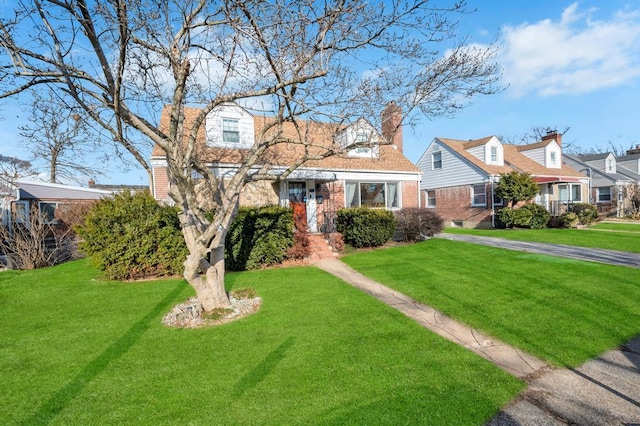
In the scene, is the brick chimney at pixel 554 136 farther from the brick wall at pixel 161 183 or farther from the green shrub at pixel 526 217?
the brick wall at pixel 161 183

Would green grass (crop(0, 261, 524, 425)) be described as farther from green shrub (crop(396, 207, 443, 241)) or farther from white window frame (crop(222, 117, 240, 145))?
white window frame (crop(222, 117, 240, 145))

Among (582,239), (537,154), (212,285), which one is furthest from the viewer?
(537,154)

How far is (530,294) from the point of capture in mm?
6930

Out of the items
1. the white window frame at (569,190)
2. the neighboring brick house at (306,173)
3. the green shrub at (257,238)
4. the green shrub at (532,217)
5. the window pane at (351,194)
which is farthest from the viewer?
the white window frame at (569,190)

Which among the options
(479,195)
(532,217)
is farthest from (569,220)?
(479,195)

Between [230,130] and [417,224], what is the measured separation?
9091mm

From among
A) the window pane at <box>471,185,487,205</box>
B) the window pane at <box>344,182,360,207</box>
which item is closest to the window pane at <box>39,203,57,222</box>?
the window pane at <box>344,182,360,207</box>

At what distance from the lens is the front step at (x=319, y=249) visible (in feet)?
38.1

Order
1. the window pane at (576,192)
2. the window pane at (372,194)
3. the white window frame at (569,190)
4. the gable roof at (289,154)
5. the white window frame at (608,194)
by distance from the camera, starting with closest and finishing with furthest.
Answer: the gable roof at (289,154)
the window pane at (372,194)
the white window frame at (569,190)
the window pane at (576,192)
the white window frame at (608,194)

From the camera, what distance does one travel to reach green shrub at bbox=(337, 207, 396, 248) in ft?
42.9

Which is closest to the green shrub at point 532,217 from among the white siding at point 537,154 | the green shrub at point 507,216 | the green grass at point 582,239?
the green shrub at point 507,216

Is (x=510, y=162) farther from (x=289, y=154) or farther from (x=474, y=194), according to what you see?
(x=289, y=154)

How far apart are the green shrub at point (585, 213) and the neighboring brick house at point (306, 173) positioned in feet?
39.9

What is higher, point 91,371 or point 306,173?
point 306,173
